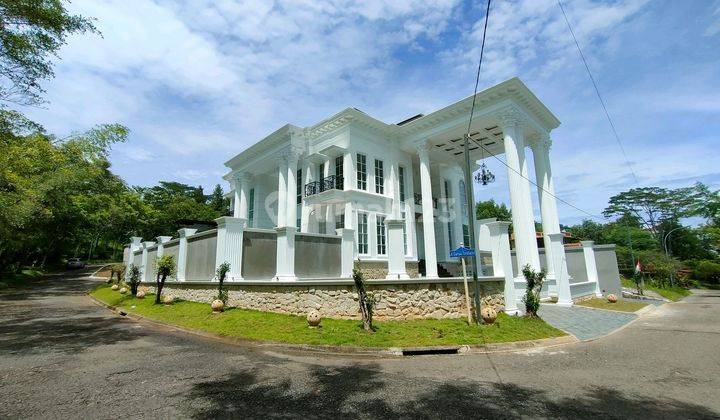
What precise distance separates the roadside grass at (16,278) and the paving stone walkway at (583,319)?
32340 mm

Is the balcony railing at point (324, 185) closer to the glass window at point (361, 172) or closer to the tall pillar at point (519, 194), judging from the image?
the glass window at point (361, 172)

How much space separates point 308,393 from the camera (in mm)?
4246

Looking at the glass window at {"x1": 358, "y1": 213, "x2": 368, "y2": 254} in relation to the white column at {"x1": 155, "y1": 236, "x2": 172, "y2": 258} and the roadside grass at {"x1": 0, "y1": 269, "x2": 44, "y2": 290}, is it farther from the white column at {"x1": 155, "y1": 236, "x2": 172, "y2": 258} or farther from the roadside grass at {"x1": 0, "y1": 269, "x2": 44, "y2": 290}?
the roadside grass at {"x1": 0, "y1": 269, "x2": 44, "y2": 290}

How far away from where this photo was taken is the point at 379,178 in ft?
57.5

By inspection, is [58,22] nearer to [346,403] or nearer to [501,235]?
[346,403]

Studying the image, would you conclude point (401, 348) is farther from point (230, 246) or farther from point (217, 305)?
point (230, 246)

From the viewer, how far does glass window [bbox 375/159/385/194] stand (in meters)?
17.3

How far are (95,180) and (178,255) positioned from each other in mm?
16048

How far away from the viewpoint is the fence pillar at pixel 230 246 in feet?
36.6

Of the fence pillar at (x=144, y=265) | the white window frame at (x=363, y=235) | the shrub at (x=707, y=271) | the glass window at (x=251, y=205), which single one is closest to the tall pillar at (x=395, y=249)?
the white window frame at (x=363, y=235)

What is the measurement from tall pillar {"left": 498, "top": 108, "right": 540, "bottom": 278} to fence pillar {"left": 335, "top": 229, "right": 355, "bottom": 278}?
6551 millimetres

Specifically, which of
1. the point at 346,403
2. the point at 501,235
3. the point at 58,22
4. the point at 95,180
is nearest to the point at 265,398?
the point at 346,403

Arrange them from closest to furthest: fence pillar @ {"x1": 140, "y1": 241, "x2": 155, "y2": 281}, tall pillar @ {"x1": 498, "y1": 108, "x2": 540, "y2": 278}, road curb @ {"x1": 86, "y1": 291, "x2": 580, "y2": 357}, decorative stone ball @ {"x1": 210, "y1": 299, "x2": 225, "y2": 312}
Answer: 1. road curb @ {"x1": 86, "y1": 291, "x2": 580, "y2": 357}
2. decorative stone ball @ {"x1": 210, "y1": 299, "x2": 225, "y2": 312}
3. tall pillar @ {"x1": 498, "y1": 108, "x2": 540, "y2": 278}
4. fence pillar @ {"x1": 140, "y1": 241, "x2": 155, "y2": 281}

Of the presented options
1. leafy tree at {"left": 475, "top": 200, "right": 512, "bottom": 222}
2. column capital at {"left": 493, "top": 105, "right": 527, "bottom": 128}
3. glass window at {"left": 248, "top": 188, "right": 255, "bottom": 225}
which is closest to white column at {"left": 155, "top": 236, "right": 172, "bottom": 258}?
glass window at {"left": 248, "top": 188, "right": 255, "bottom": 225}
